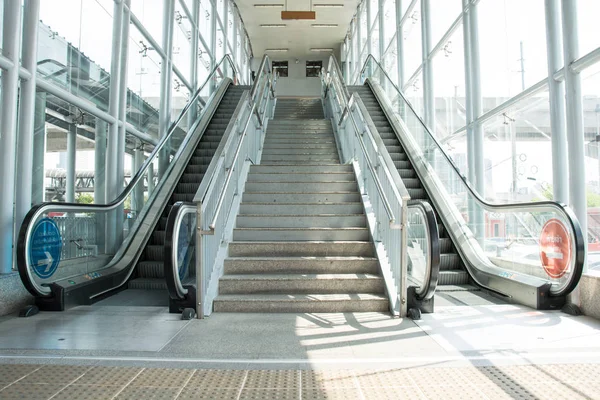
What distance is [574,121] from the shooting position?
407 cm

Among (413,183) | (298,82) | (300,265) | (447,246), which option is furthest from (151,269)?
(298,82)

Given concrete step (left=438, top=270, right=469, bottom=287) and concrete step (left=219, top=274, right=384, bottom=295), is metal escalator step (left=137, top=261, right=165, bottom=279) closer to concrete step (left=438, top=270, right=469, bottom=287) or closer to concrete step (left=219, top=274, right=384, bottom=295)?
concrete step (left=219, top=274, right=384, bottom=295)

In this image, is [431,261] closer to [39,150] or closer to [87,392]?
[87,392]

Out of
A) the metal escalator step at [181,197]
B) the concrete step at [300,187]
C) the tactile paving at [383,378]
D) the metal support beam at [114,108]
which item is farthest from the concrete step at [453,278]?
the metal support beam at [114,108]

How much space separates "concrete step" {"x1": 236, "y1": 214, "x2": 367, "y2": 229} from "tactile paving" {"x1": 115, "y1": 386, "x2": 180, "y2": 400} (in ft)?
10.7

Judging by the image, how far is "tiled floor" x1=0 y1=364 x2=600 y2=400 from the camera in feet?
7.14

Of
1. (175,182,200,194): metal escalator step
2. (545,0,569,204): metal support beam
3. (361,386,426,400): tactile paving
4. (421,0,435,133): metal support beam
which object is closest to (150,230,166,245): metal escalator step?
(175,182,200,194): metal escalator step

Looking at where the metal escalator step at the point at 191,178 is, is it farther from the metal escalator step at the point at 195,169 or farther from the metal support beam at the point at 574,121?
the metal support beam at the point at 574,121

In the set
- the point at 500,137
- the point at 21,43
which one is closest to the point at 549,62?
the point at 500,137

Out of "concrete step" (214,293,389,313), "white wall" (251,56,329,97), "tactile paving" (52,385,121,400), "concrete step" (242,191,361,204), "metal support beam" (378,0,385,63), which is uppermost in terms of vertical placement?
"white wall" (251,56,329,97)

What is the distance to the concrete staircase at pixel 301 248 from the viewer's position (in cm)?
402

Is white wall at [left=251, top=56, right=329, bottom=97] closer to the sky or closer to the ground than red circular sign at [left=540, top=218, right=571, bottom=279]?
closer to the sky

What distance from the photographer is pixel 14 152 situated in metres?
4.02

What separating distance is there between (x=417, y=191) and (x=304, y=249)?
8.45 ft
